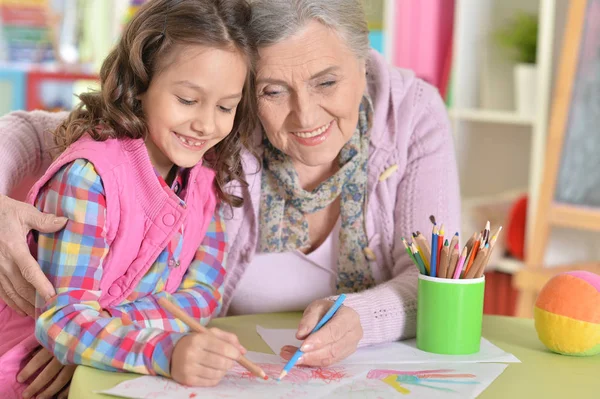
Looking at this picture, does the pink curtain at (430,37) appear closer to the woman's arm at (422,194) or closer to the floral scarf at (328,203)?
the woman's arm at (422,194)

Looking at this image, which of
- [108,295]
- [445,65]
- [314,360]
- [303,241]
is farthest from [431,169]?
[445,65]

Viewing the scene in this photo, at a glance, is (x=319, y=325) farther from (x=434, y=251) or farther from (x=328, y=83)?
(x=328, y=83)

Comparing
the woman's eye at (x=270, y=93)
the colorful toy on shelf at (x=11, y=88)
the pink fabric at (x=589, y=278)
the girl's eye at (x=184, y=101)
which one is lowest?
the pink fabric at (x=589, y=278)

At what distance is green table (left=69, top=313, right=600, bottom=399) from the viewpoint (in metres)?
1.11

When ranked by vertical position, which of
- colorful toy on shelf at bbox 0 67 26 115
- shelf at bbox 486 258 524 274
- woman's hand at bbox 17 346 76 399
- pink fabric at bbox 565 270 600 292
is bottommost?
shelf at bbox 486 258 524 274

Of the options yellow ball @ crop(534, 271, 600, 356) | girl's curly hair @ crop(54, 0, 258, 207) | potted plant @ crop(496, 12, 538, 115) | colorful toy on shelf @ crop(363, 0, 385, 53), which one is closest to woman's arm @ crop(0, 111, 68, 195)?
girl's curly hair @ crop(54, 0, 258, 207)

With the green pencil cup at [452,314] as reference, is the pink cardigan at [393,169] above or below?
above

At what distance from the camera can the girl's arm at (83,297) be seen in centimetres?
112

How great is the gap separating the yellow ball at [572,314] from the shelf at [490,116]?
1736 millimetres

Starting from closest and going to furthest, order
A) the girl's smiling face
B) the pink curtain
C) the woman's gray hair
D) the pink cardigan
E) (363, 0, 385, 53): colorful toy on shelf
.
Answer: the girl's smiling face → the woman's gray hair → the pink cardigan → the pink curtain → (363, 0, 385, 53): colorful toy on shelf

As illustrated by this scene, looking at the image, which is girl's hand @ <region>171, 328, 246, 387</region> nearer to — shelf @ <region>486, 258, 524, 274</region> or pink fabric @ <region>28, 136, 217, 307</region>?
pink fabric @ <region>28, 136, 217, 307</region>

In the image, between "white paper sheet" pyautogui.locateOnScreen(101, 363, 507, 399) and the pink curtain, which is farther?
the pink curtain

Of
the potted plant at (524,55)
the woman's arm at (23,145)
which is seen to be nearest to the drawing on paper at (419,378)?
the woman's arm at (23,145)

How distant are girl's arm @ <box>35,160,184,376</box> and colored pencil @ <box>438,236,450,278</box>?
43 centimetres
